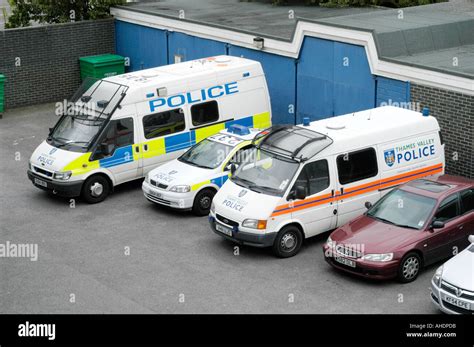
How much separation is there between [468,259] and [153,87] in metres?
→ 8.44

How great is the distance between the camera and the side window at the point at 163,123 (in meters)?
18.1

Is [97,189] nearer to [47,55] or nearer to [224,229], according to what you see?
[224,229]

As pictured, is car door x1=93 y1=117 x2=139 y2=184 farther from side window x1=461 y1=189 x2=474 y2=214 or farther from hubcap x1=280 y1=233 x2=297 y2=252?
side window x1=461 y1=189 x2=474 y2=214

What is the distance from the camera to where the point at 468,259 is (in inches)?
485

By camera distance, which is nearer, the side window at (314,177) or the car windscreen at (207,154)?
the side window at (314,177)

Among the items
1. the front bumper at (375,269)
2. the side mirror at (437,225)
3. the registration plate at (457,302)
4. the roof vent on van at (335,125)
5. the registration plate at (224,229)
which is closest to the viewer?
the registration plate at (457,302)

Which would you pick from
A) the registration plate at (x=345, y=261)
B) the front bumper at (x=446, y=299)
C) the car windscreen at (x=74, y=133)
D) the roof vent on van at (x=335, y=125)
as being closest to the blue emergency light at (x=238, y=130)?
the roof vent on van at (x=335, y=125)

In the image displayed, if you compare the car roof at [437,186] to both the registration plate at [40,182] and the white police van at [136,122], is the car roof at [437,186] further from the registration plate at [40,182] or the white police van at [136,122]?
the registration plate at [40,182]

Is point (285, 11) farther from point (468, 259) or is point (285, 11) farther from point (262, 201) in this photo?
point (468, 259)

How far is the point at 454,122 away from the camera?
1667 cm

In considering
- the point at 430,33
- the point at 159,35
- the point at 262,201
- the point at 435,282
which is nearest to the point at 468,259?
the point at 435,282

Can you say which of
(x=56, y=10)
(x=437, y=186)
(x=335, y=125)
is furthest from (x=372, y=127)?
(x=56, y=10)

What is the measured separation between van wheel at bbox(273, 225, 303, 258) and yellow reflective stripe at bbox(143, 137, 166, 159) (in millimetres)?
4749

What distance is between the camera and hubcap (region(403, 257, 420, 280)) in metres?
13.4
